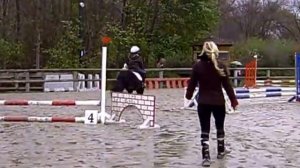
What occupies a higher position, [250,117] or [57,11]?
[57,11]

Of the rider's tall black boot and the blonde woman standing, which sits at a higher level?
the blonde woman standing

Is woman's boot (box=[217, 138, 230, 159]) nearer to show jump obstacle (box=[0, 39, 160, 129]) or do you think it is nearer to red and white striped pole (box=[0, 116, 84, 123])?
show jump obstacle (box=[0, 39, 160, 129])

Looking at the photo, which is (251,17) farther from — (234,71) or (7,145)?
(7,145)

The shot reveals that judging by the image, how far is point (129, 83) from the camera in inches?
628

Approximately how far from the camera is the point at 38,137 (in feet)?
39.9

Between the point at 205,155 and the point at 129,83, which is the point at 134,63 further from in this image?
the point at 205,155

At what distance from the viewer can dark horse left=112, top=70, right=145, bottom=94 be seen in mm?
15789

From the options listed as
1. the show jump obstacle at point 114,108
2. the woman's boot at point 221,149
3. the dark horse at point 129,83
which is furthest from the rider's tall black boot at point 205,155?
the dark horse at point 129,83

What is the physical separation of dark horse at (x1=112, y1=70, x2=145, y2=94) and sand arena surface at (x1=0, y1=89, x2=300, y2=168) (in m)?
0.61

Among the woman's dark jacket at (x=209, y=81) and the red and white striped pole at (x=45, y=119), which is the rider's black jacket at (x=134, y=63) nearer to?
the red and white striped pole at (x=45, y=119)

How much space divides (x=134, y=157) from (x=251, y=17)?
2403 inches

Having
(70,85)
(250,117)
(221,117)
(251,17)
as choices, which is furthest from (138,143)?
(251,17)

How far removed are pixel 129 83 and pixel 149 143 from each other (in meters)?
4.82

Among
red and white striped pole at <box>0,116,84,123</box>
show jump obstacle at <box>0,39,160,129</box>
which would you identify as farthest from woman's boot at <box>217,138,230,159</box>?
red and white striped pole at <box>0,116,84,123</box>
